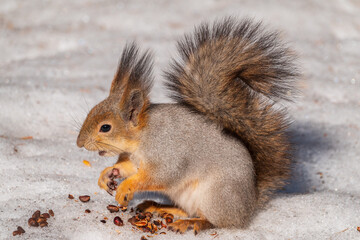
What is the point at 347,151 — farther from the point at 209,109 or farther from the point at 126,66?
the point at 126,66

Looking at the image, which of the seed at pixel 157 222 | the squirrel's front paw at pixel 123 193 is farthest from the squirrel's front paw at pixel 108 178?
the seed at pixel 157 222

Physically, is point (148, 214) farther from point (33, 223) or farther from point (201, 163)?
point (33, 223)

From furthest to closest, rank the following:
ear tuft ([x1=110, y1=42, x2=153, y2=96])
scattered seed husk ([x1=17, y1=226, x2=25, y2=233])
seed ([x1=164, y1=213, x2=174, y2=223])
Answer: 1. seed ([x1=164, y1=213, x2=174, y2=223])
2. ear tuft ([x1=110, y1=42, x2=153, y2=96])
3. scattered seed husk ([x1=17, y1=226, x2=25, y2=233])

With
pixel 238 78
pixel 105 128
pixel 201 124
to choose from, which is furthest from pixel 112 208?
pixel 238 78

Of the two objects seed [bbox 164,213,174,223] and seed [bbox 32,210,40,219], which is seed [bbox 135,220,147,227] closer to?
seed [bbox 164,213,174,223]

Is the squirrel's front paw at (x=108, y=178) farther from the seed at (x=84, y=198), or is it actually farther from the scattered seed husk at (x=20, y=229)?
the scattered seed husk at (x=20, y=229)

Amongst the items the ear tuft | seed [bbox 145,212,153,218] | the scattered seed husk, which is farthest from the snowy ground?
the ear tuft
